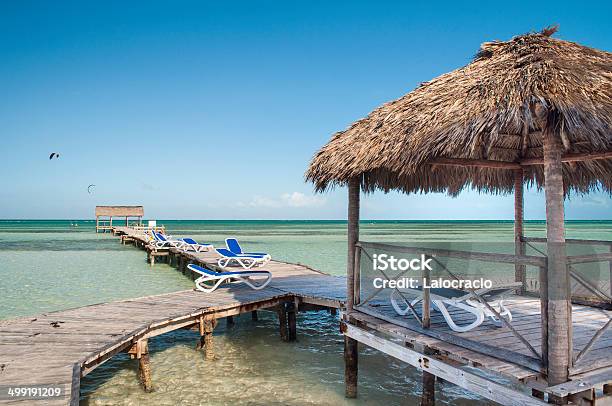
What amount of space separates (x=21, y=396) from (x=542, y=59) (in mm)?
5004

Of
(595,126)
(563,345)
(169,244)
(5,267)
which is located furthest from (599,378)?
(5,267)

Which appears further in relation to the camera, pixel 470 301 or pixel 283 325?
pixel 283 325

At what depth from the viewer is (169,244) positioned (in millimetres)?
19062

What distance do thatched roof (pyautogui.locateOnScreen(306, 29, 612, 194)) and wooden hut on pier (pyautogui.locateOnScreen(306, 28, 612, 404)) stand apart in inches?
0.4

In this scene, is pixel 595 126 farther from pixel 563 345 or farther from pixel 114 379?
pixel 114 379

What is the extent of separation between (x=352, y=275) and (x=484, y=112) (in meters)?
2.69

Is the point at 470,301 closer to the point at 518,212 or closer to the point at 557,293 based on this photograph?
the point at 557,293

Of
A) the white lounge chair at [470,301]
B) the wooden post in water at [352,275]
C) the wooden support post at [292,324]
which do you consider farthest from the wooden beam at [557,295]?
the wooden support post at [292,324]

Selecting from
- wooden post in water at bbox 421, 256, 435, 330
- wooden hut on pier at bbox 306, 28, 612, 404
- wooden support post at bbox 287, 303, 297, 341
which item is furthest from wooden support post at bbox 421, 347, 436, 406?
wooden support post at bbox 287, 303, 297, 341

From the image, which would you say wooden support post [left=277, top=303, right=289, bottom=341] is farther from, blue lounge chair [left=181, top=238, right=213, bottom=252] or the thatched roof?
blue lounge chair [left=181, top=238, right=213, bottom=252]

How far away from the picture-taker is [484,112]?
345 cm

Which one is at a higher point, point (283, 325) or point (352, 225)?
point (352, 225)

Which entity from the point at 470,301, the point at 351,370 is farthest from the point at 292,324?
the point at 470,301

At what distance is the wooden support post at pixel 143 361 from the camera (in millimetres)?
5434
